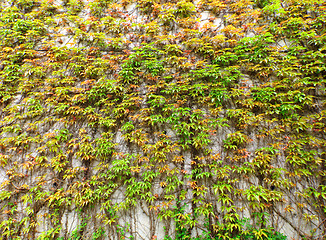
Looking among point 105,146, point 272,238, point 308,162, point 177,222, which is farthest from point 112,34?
point 272,238

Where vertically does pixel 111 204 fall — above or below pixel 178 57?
below

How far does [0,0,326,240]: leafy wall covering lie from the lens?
2734 mm

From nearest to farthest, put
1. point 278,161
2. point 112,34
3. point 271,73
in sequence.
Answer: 1. point 278,161
2. point 271,73
3. point 112,34

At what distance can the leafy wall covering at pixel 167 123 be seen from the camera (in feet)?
8.97

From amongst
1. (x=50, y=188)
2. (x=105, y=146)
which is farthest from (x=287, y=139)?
(x=50, y=188)

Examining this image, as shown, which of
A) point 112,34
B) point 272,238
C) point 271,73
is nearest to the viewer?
point 272,238

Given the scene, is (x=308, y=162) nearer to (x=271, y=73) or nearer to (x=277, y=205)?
(x=277, y=205)

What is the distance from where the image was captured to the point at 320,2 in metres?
3.23

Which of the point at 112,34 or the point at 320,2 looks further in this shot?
the point at 112,34

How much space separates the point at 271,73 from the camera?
125 inches

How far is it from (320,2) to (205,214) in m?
4.80

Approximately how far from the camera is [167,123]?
316 cm

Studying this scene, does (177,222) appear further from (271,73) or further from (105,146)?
(271,73)

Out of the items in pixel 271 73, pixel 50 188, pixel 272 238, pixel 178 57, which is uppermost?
pixel 178 57
